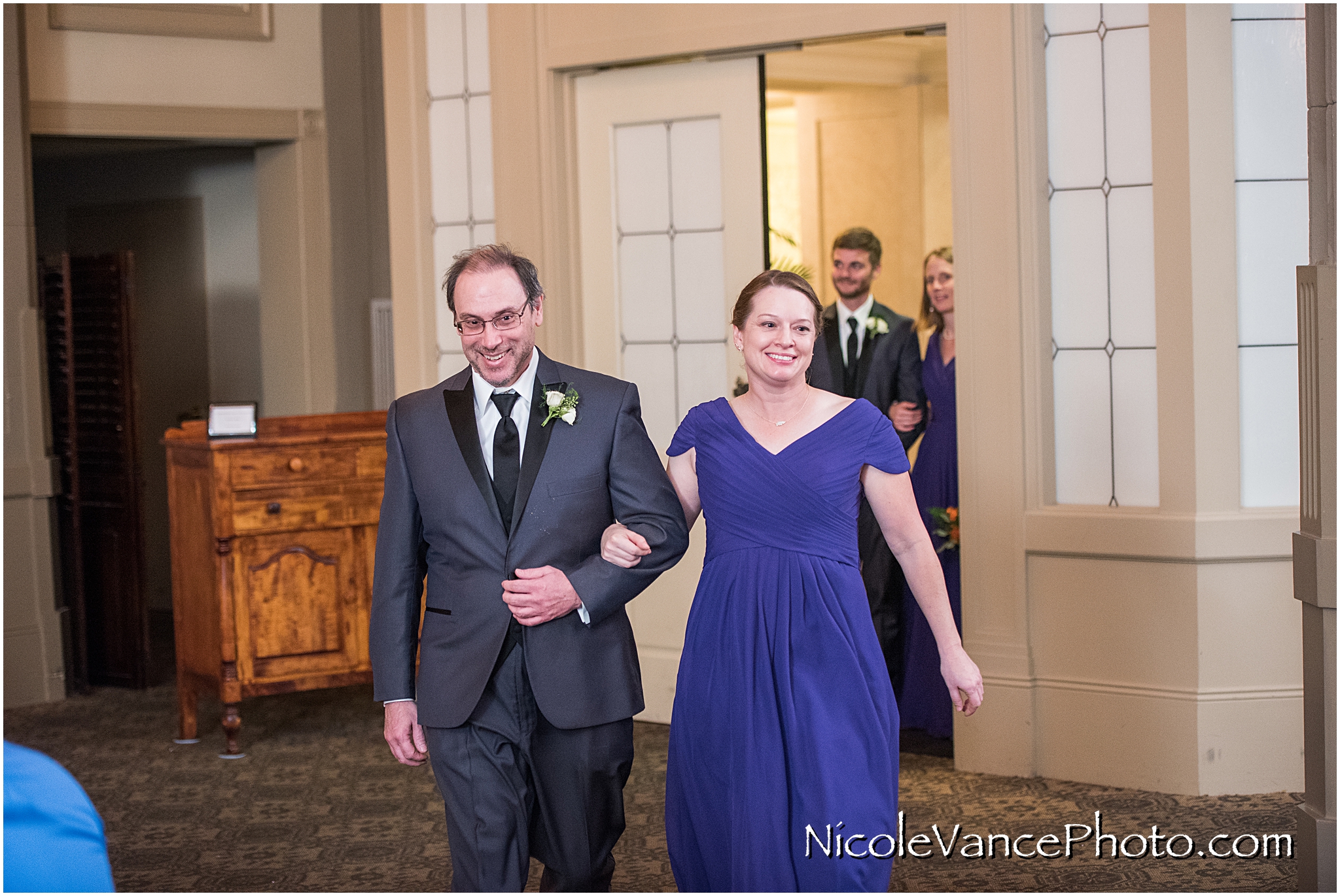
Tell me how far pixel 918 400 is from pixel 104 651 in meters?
4.02

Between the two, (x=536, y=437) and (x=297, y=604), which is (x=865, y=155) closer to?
(x=297, y=604)

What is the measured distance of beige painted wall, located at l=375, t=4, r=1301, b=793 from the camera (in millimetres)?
4422

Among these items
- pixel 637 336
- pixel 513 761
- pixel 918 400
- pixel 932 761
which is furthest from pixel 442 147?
pixel 513 761

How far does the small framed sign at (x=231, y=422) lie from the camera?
5270 mm

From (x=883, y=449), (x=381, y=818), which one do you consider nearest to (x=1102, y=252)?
(x=883, y=449)

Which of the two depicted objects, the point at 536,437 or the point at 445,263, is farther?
the point at 445,263

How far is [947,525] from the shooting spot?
5062 millimetres

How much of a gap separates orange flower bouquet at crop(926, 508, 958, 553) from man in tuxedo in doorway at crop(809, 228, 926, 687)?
259 mm

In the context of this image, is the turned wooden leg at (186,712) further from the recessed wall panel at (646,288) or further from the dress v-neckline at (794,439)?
the dress v-neckline at (794,439)

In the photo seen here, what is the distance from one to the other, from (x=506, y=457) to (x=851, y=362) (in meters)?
3.01

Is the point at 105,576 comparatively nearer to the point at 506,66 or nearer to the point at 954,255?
the point at 506,66

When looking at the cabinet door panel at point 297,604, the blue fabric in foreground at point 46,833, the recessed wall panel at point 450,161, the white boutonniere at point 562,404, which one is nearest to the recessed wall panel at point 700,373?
the recessed wall panel at point 450,161
